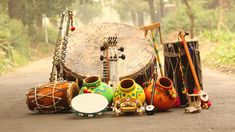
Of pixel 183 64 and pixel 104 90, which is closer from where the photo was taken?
pixel 104 90

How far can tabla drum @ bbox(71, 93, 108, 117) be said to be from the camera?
7477 millimetres

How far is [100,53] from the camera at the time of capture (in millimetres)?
9844

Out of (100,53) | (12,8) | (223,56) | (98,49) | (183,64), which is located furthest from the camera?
(12,8)

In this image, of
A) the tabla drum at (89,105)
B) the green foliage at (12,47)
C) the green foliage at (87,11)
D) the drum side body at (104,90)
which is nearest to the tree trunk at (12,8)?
the green foliage at (12,47)

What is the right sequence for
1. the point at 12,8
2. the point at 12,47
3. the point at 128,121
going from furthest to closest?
the point at 12,8 → the point at 12,47 → the point at 128,121

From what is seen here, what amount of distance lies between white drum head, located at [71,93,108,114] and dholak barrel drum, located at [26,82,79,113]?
417mm

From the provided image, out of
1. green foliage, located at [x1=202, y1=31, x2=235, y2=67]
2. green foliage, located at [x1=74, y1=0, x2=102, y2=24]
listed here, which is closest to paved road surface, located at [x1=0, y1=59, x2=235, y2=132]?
green foliage, located at [x1=202, y1=31, x2=235, y2=67]

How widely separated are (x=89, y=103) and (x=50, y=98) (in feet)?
2.39

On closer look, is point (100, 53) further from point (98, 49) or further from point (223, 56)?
point (223, 56)

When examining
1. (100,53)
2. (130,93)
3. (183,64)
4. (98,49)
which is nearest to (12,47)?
(98,49)

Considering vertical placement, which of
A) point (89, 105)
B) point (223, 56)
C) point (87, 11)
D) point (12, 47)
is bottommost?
point (223, 56)

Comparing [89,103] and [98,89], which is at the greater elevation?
[98,89]

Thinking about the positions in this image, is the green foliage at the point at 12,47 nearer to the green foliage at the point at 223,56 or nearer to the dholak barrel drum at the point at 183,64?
the green foliage at the point at 223,56

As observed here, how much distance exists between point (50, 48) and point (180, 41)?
2712 centimetres
